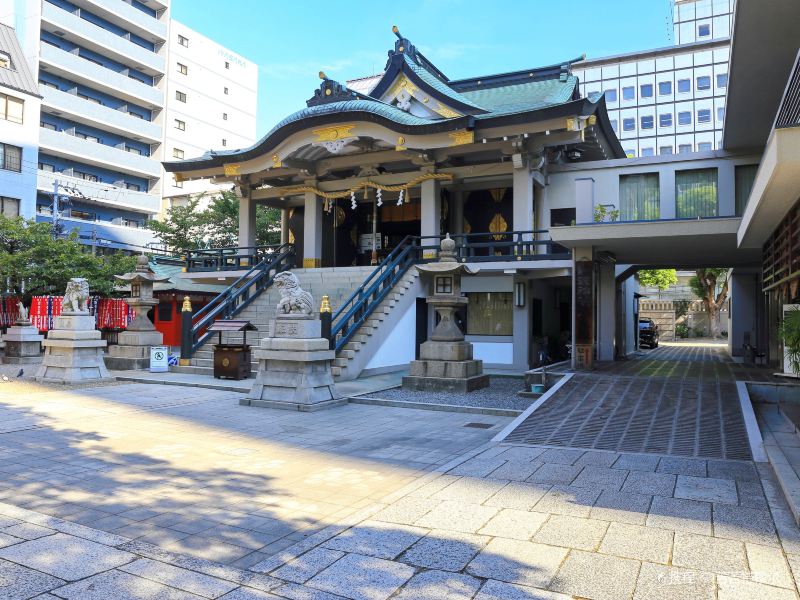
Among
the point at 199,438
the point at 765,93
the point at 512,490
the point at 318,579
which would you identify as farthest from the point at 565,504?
the point at 765,93

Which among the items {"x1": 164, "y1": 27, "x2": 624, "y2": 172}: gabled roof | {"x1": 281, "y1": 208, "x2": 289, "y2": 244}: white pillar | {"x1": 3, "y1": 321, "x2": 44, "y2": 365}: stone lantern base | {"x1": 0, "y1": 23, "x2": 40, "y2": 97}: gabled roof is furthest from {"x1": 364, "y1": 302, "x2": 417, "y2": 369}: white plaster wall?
{"x1": 0, "y1": 23, "x2": 40, "y2": 97}: gabled roof

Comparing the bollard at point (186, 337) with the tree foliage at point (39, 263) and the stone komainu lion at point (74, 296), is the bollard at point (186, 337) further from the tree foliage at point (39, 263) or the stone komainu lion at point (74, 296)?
the tree foliage at point (39, 263)

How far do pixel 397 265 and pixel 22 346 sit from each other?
11.8m

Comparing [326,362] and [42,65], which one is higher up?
[42,65]

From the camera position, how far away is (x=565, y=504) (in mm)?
5125

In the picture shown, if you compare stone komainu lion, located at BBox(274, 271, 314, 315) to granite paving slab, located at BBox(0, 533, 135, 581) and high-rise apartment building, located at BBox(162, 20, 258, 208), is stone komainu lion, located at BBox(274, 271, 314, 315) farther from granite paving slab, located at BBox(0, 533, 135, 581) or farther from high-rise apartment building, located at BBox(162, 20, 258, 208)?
high-rise apartment building, located at BBox(162, 20, 258, 208)

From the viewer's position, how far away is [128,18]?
4197 centimetres

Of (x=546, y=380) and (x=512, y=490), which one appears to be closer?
(x=512, y=490)

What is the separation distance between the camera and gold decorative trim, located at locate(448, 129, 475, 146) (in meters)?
18.0

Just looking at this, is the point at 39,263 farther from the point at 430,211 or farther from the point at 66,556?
the point at 66,556

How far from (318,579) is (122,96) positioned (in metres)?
46.4

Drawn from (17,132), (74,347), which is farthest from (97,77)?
(74,347)

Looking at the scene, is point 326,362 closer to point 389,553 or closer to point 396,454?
point 396,454

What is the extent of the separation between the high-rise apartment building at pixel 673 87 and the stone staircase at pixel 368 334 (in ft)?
155
